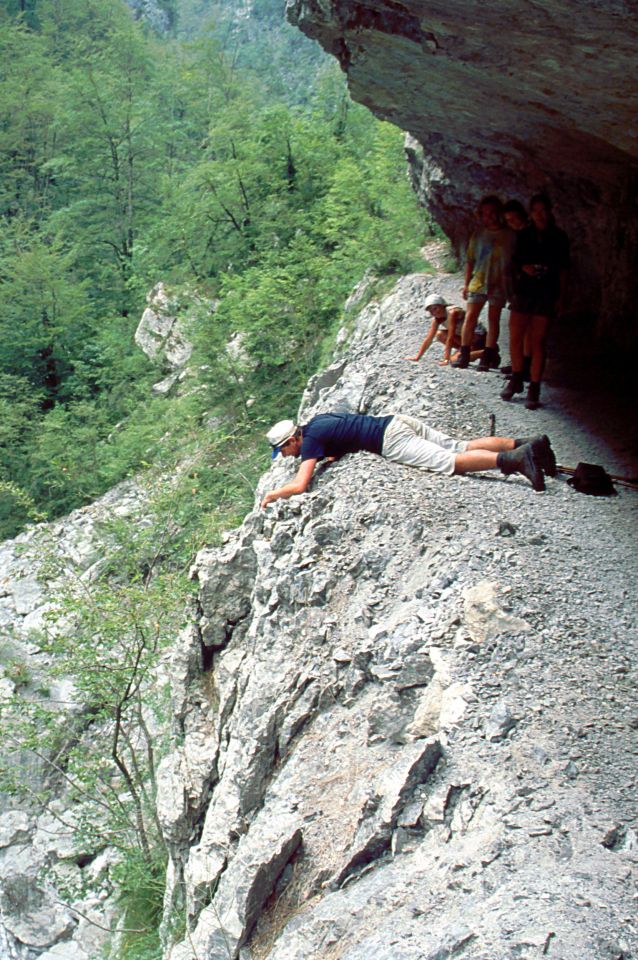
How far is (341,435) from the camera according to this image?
6863mm

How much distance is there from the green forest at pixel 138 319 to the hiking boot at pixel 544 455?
14.7 ft

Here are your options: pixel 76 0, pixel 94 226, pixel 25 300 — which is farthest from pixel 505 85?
pixel 76 0

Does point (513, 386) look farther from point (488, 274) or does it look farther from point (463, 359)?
point (488, 274)

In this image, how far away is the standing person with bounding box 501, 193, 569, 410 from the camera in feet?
25.2

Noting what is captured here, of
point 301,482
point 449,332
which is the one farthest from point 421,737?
point 449,332

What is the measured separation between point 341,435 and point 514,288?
97.1 inches

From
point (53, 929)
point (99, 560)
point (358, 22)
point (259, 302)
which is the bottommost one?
point (53, 929)

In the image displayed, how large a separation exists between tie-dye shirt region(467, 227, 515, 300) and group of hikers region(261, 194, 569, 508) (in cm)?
1

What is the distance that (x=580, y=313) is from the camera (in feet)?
33.8

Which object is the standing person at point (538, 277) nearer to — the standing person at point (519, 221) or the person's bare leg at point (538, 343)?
the person's bare leg at point (538, 343)

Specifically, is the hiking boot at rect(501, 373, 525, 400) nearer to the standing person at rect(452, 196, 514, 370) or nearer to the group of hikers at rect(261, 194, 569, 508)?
the group of hikers at rect(261, 194, 569, 508)

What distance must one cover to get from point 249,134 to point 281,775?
20.1 meters

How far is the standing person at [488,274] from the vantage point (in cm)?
840

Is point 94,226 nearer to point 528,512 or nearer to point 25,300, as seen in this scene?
point 25,300
